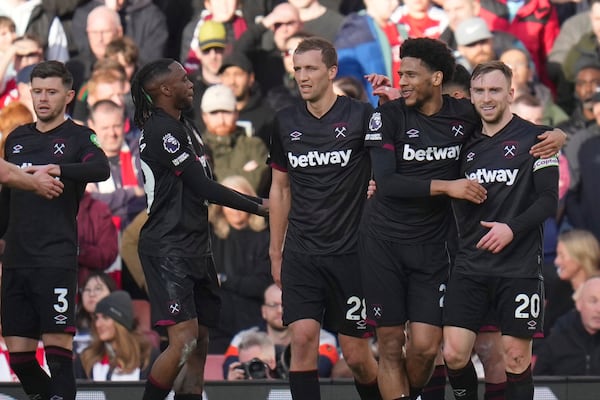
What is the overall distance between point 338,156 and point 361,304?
93cm

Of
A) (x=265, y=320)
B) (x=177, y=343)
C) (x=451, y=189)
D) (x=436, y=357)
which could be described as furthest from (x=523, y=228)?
(x=265, y=320)

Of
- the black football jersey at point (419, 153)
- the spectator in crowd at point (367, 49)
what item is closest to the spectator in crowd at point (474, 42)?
the spectator in crowd at point (367, 49)

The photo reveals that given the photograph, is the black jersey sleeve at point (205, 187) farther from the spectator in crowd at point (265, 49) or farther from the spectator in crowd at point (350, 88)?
the spectator in crowd at point (265, 49)

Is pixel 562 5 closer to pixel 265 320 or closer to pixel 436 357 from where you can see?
pixel 265 320

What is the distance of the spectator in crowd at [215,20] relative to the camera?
537 inches

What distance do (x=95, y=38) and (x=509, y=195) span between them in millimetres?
5915

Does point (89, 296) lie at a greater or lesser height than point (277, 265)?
lesser

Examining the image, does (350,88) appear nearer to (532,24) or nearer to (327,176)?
(532,24)

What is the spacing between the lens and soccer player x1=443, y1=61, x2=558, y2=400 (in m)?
8.72

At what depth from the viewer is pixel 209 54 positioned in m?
13.5

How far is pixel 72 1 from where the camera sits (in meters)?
14.0

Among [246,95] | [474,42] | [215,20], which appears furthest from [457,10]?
[215,20]

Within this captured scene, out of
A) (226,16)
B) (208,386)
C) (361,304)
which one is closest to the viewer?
(361,304)

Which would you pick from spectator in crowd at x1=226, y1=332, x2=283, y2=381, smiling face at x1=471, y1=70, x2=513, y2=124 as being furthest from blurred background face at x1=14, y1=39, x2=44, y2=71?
smiling face at x1=471, y1=70, x2=513, y2=124
